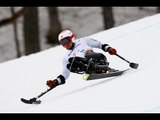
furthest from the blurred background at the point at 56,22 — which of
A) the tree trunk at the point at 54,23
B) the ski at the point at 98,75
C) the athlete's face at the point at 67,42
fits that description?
the athlete's face at the point at 67,42

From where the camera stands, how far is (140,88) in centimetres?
862

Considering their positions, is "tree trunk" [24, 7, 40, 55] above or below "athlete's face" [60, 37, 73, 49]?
below

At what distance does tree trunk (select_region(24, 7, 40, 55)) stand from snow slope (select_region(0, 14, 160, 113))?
3.59 meters

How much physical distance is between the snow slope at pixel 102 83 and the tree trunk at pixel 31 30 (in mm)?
3585

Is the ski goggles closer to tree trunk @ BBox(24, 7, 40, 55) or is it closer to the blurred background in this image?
tree trunk @ BBox(24, 7, 40, 55)

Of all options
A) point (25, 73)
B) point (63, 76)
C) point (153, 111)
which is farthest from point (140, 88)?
point (25, 73)

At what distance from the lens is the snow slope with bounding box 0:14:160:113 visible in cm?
832

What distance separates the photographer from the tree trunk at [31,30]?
61.9 ft

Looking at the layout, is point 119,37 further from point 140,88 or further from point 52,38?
point 52,38

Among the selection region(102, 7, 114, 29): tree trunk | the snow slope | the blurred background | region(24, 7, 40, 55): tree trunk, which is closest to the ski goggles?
the snow slope

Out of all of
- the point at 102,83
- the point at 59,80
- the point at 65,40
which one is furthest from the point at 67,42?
the point at 102,83

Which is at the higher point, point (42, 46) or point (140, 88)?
point (140, 88)

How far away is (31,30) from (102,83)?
9.17 metres
